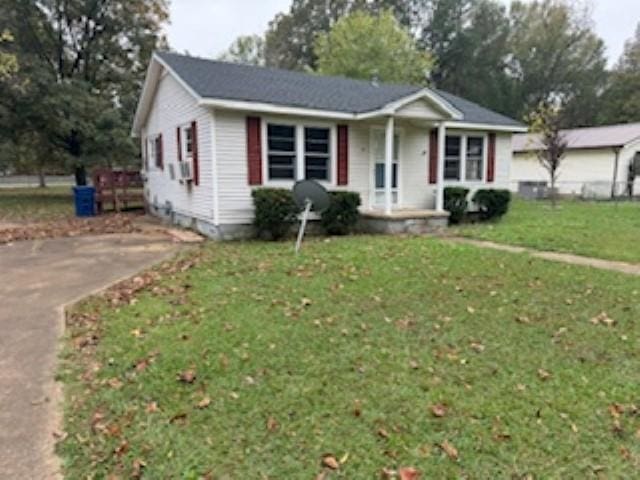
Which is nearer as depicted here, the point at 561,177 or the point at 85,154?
the point at 85,154

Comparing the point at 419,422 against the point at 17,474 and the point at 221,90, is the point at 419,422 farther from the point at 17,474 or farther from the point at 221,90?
the point at 221,90

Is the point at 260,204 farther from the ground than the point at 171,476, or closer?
farther from the ground

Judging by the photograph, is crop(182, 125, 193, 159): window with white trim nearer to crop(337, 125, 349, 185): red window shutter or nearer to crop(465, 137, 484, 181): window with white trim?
crop(337, 125, 349, 185): red window shutter

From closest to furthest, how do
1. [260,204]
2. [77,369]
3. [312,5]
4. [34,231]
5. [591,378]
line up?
[591,378]
[77,369]
[260,204]
[34,231]
[312,5]

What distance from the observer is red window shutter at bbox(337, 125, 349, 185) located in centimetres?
1111

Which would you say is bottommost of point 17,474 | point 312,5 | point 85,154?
point 17,474

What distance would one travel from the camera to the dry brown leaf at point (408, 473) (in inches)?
97.4

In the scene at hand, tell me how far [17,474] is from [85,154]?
21.6 metres

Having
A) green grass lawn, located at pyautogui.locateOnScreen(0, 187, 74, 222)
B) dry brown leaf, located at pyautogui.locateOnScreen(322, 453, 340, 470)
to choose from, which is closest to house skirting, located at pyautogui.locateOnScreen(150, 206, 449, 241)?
green grass lawn, located at pyautogui.locateOnScreen(0, 187, 74, 222)

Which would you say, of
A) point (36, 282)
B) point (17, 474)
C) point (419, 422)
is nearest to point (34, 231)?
point (36, 282)

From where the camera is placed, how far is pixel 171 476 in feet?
8.21

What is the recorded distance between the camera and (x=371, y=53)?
29.9 meters

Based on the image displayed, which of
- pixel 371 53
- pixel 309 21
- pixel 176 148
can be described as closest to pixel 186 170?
pixel 176 148

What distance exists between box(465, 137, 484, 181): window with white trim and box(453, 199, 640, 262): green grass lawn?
1.57 metres
